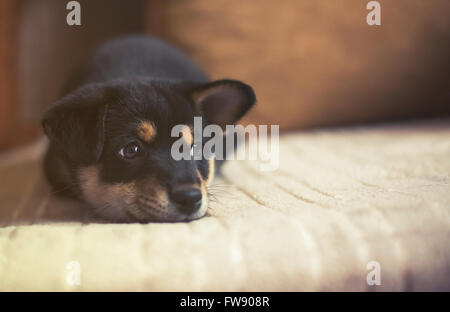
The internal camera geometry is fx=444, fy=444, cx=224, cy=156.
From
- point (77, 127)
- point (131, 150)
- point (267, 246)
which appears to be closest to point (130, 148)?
point (131, 150)

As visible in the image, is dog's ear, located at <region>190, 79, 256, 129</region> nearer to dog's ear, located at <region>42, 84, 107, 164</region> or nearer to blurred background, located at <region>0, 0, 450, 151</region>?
dog's ear, located at <region>42, 84, 107, 164</region>

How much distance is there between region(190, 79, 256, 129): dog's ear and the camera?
1473 millimetres

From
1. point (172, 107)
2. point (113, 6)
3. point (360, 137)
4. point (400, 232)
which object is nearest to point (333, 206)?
point (400, 232)

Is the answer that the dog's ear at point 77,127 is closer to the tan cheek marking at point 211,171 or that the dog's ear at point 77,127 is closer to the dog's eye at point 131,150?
the dog's eye at point 131,150

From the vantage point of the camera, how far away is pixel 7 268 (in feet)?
3.09

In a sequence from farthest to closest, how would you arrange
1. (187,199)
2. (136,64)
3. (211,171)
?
(136,64)
(211,171)
(187,199)

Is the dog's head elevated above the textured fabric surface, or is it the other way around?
the dog's head

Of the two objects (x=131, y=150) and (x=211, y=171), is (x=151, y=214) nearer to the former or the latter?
(x=131, y=150)

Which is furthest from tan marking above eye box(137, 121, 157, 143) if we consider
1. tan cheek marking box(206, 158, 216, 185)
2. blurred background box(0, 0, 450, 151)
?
blurred background box(0, 0, 450, 151)

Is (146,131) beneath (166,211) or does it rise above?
above

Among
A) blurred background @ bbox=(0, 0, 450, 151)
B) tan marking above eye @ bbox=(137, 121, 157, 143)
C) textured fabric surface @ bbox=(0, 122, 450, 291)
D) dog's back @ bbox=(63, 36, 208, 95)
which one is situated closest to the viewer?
textured fabric surface @ bbox=(0, 122, 450, 291)

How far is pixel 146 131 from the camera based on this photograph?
1.33 metres

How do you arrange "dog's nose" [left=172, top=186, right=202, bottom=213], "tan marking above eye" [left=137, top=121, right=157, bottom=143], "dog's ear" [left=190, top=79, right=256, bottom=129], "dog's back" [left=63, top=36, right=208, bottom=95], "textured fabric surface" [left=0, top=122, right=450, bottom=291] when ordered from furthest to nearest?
"dog's back" [left=63, top=36, right=208, bottom=95]
"dog's ear" [left=190, top=79, right=256, bottom=129]
"tan marking above eye" [left=137, top=121, right=157, bottom=143]
"dog's nose" [left=172, top=186, right=202, bottom=213]
"textured fabric surface" [left=0, top=122, right=450, bottom=291]
